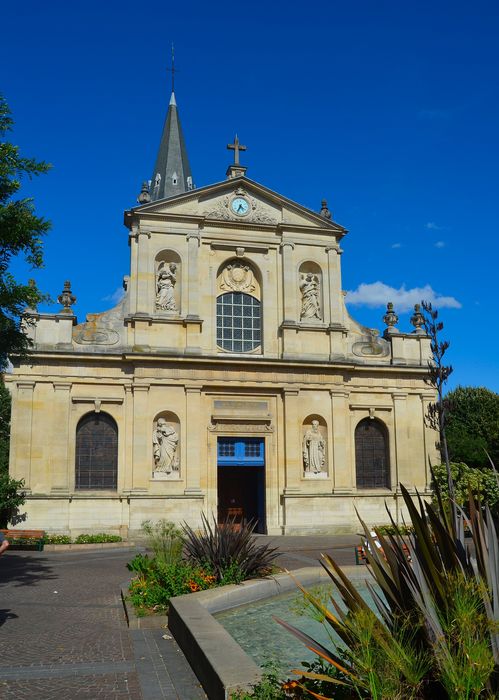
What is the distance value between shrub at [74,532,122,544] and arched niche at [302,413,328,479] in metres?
7.97

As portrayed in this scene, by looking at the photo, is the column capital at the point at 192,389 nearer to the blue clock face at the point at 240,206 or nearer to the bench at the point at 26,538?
the bench at the point at 26,538

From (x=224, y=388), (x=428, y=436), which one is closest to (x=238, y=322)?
(x=224, y=388)

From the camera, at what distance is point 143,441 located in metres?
26.6

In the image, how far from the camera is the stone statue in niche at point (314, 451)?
28125 mm

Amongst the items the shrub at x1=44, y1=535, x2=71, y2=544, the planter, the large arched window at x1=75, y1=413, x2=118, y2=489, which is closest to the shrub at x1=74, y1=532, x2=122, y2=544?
the shrub at x1=44, y1=535, x2=71, y2=544


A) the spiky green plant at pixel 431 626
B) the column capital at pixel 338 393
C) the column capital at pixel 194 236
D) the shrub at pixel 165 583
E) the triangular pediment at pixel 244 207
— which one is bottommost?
the shrub at pixel 165 583

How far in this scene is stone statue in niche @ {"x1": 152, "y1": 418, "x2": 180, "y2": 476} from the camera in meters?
26.7

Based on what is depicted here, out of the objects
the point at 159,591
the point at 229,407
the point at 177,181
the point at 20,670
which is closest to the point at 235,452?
the point at 229,407

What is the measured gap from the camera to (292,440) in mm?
27938

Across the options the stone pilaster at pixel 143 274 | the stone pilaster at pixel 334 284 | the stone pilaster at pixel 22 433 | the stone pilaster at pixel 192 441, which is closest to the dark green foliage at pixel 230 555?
the stone pilaster at pixel 192 441

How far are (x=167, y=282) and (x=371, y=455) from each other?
37.1ft

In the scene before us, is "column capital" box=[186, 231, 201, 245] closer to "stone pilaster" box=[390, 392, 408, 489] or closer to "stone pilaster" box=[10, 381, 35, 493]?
"stone pilaster" box=[10, 381, 35, 493]

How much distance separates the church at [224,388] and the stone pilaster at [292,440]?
58 millimetres

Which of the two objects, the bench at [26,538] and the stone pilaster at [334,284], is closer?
the bench at [26,538]
